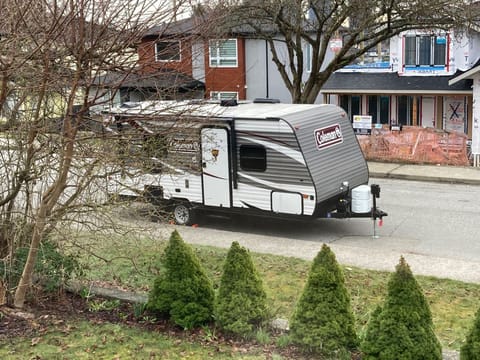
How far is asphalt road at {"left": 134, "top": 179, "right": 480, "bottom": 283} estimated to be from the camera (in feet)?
37.8

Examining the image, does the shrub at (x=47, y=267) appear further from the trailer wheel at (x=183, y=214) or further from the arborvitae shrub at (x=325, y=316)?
the trailer wheel at (x=183, y=214)

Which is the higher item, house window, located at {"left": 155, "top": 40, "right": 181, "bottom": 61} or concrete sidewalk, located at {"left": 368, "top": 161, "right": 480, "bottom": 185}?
house window, located at {"left": 155, "top": 40, "right": 181, "bottom": 61}

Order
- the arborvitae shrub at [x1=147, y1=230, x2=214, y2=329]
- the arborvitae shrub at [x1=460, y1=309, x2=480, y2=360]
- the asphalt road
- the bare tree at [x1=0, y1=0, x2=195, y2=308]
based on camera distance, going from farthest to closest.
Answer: the asphalt road → the arborvitae shrub at [x1=147, y1=230, x2=214, y2=329] → the bare tree at [x1=0, y1=0, x2=195, y2=308] → the arborvitae shrub at [x1=460, y1=309, x2=480, y2=360]

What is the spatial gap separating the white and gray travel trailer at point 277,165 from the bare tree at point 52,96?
4818 mm

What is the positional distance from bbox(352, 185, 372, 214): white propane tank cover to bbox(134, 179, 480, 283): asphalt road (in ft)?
1.88

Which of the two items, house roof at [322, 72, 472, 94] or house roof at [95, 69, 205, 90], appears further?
house roof at [322, 72, 472, 94]

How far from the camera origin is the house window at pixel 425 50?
1068 inches

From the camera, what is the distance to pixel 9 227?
8.18 meters

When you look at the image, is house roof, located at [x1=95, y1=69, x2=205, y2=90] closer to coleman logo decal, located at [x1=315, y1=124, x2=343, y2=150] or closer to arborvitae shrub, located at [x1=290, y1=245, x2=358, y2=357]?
arborvitae shrub, located at [x1=290, y1=245, x2=358, y2=357]

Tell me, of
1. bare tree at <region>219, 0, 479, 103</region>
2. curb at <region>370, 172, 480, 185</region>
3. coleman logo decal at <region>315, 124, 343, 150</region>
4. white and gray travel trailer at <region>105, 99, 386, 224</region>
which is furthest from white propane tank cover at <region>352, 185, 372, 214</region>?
bare tree at <region>219, 0, 479, 103</region>

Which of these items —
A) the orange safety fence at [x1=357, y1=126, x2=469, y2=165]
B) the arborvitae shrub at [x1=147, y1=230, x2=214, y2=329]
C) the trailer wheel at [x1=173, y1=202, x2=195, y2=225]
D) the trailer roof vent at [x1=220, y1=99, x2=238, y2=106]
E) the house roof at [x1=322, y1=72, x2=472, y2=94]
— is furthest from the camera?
the house roof at [x1=322, y1=72, x2=472, y2=94]

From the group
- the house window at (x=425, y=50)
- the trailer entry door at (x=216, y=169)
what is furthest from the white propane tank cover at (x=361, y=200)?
the house window at (x=425, y=50)

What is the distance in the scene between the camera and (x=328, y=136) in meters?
14.0

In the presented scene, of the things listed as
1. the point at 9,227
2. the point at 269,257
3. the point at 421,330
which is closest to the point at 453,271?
the point at 269,257
